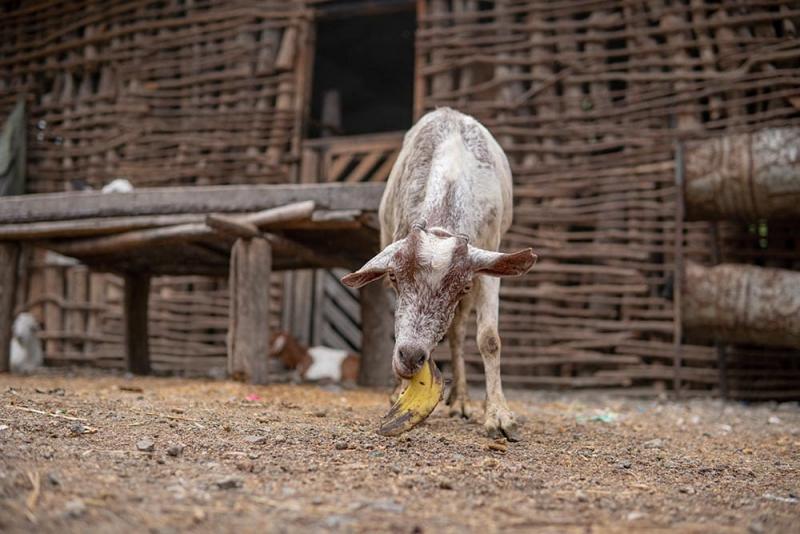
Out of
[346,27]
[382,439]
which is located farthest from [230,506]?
[346,27]

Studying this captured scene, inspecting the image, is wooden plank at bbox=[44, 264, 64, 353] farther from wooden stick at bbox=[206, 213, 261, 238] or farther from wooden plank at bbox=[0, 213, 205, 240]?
wooden stick at bbox=[206, 213, 261, 238]

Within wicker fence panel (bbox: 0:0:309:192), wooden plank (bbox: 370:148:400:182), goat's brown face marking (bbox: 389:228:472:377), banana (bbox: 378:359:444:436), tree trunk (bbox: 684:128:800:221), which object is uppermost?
wicker fence panel (bbox: 0:0:309:192)

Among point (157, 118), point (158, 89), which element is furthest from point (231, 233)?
point (158, 89)

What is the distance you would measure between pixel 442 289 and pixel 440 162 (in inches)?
41.2

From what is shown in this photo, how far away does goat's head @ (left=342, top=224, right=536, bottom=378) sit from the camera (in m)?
3.33

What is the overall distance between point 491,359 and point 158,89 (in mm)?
7557

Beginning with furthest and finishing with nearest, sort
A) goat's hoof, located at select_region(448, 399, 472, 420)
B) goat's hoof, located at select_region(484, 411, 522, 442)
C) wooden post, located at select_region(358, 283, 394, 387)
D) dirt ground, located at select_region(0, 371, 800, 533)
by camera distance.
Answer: wooden post, located at select_region(358, 283, 394, 387) < goat's hoof, located at select_region(448, 399, 472, 420) < goat's hoof, located at select_region(484, 411, 522, 442) < dirt ground, located at select_region(0, 371, 800, 533)

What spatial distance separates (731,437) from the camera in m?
4.60

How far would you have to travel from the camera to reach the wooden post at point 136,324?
7602 millimetres

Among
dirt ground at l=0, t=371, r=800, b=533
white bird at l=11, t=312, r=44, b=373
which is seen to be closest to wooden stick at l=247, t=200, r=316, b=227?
dirt ground at l=0, t=371, r=800, b=533

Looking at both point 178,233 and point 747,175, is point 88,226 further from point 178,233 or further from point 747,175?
point 747,175

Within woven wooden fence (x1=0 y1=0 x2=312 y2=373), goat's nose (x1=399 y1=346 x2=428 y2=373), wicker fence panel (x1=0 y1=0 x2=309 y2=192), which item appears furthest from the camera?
wicker fence panel (x1=0 y1=0 x2=309 y2=192)

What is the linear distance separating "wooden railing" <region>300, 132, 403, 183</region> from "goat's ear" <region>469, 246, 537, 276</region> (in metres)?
5.98

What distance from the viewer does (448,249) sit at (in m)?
3.40
